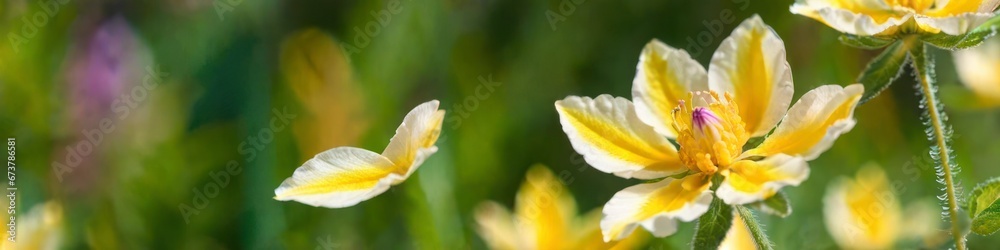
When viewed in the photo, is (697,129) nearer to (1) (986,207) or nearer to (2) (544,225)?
(1) (986,207)

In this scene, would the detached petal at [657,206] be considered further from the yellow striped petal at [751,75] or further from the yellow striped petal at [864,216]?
the yellow striped petal at [864,216]

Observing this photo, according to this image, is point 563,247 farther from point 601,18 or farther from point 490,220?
point 601,18

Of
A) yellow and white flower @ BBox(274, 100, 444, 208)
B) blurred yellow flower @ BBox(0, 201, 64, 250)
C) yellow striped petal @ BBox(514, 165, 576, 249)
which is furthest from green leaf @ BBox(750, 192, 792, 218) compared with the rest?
blurred yellow flower @ BBox(0, 201, 64, 250)

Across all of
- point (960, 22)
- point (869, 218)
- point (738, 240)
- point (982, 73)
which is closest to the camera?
point (960, 22)

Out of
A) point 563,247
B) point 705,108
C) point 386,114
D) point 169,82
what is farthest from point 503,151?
point 705,108

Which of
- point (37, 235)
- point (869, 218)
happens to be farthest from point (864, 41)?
point (37, 235)

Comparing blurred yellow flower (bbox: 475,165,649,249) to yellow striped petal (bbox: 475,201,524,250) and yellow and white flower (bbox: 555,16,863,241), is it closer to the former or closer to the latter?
yellow striped petal (bbox: 475,201,524,250)

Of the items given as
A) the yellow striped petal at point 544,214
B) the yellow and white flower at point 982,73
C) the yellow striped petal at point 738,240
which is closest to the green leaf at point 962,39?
the yellow striped petal at point 738,240
